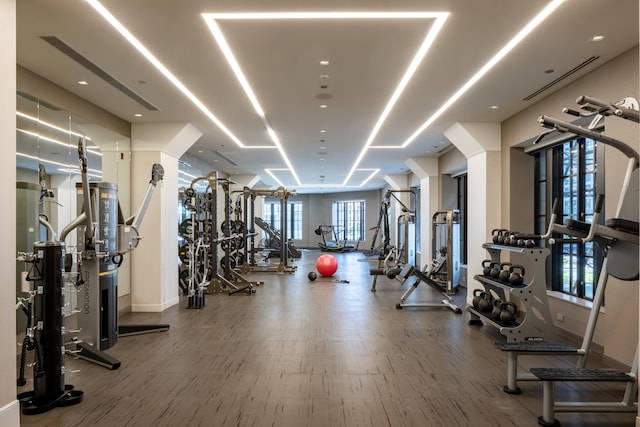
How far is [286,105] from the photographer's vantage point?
215 inches

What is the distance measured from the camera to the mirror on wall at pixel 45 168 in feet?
13.5

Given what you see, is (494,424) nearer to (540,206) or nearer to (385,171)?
(540,206)

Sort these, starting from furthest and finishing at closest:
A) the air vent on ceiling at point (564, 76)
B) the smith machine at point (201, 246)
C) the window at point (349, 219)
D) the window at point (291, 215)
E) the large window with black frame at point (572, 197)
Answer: the window at point (291, 215), the window at point (349, 219), the smith machine at point (201, 246), the large window with black frame at point (572, 197), the air vent on ceiling at point (564, 76)

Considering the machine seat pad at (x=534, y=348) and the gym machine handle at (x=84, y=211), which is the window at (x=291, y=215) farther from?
the machine seat pad at (x=534, y=348)

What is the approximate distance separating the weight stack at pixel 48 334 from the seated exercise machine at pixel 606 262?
327 centimetres

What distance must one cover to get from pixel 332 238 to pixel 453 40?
61.1 feet

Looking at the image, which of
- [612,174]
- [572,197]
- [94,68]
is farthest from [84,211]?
[572,197]

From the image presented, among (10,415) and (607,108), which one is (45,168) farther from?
(607,108)

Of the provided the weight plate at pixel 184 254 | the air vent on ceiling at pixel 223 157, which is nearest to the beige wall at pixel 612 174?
the weight plate at pixel 184 254

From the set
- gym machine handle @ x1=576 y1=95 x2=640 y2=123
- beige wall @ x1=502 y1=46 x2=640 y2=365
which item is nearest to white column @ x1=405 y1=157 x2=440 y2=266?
beige wall @ x1=502 y1=46 x2=640 y2=365

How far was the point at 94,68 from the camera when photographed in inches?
161

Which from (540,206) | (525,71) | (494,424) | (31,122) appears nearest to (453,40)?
(525,71)

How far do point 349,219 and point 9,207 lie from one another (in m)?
19.0

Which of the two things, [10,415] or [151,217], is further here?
[151,217]
